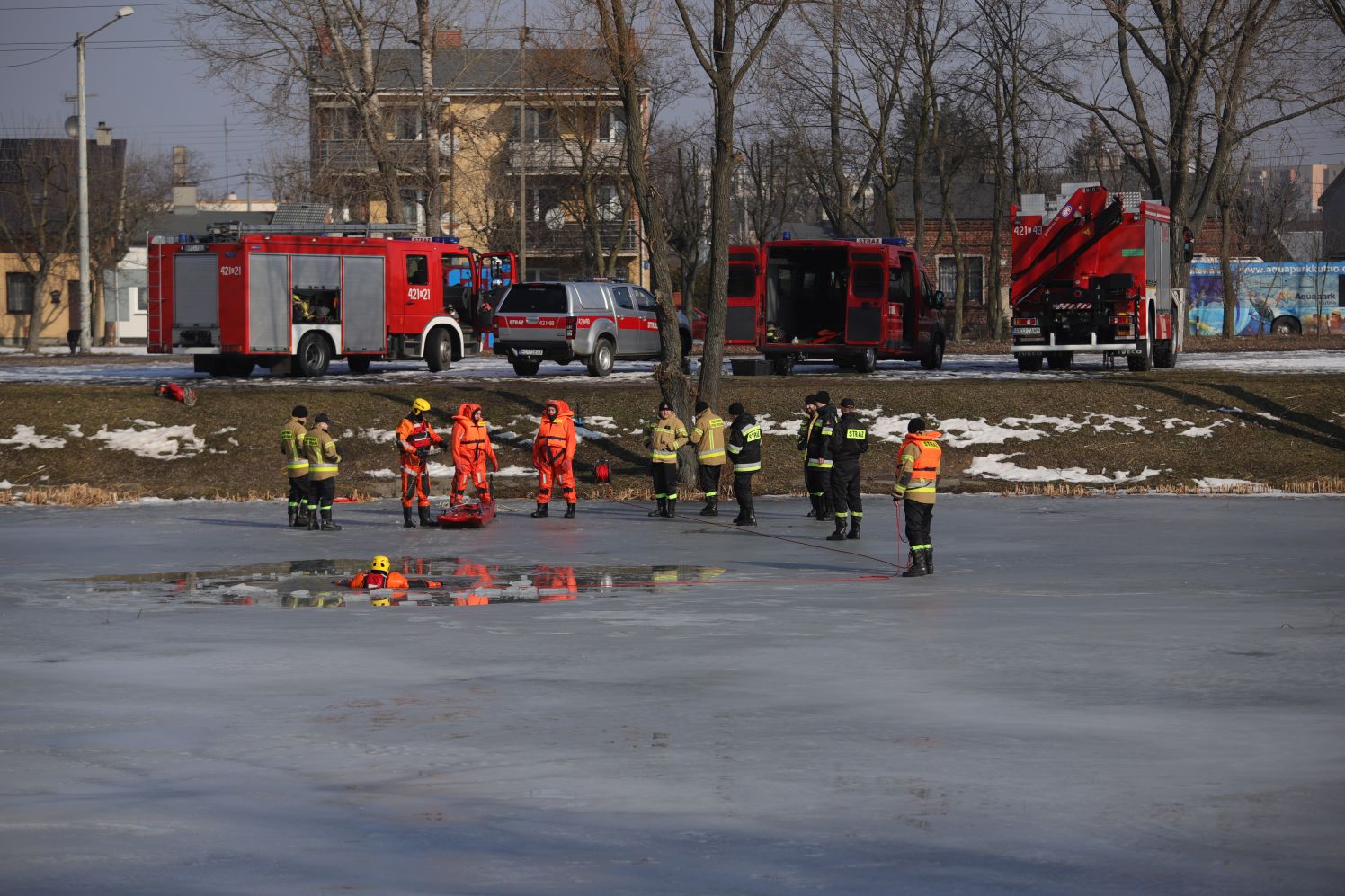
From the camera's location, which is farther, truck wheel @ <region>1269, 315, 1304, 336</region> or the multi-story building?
truck wheel @ <region>1269, 315, 1304, 336</region>

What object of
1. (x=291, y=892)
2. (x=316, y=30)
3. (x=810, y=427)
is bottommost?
(x=291, y=892)

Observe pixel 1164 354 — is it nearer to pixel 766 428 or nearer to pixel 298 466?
pixel 766 428

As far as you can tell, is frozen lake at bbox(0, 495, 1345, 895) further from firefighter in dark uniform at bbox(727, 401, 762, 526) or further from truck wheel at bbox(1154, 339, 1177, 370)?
truck wheel at bbox(1154, 339, 1177, 370)

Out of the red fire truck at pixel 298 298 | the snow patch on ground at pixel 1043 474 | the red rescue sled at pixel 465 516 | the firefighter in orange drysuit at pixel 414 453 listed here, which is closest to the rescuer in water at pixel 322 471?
the firefighter in orange drysuit at pixel 414 453

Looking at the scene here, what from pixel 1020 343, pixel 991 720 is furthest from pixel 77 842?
pixel 1020 343

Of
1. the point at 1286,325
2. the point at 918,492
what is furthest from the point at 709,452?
the point at 1286,325

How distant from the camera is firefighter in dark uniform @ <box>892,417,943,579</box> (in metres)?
15.2

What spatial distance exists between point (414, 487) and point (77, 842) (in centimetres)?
1271

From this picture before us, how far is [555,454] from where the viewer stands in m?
20.7

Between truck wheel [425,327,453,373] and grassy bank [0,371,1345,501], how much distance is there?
5001 mm

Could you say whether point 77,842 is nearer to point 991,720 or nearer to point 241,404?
point 991,720

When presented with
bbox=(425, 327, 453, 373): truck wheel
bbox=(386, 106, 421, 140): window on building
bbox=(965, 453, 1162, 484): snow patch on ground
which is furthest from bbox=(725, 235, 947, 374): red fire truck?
bbox=(386, 106, 421, 140): window on building

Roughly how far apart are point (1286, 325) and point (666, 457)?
140 ft

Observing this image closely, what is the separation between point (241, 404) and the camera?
27734 mm
